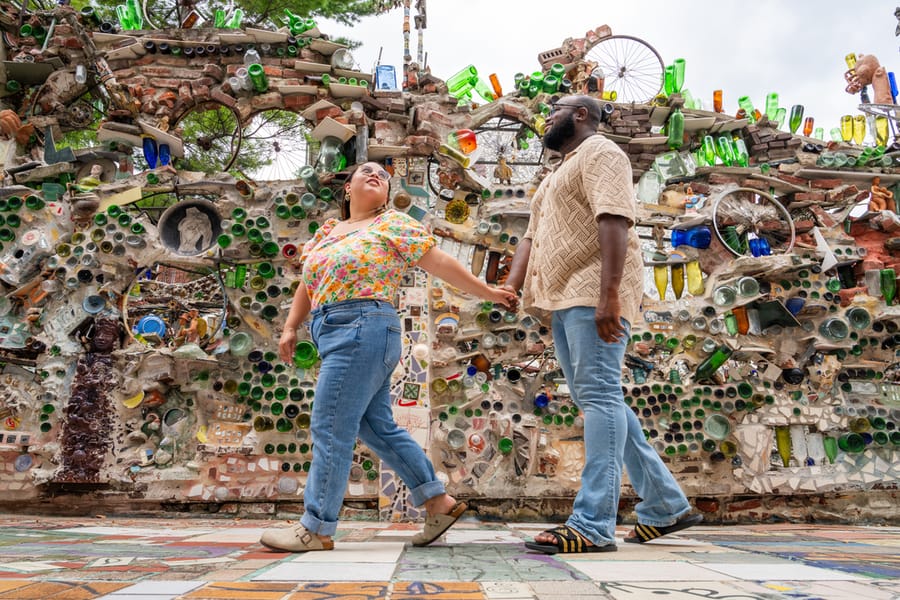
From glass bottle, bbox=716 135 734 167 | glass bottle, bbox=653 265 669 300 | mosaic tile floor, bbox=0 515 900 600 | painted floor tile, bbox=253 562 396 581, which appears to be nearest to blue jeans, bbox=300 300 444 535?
mosaic tile floor, bbox=0 515 900 600


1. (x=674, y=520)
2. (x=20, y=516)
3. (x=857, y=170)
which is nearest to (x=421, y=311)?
(x=674, y=520)

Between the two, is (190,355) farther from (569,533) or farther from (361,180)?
(569,533)

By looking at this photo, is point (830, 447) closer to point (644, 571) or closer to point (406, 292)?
point (406, 292)

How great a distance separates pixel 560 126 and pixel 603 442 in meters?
1.47

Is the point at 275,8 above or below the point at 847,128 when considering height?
above

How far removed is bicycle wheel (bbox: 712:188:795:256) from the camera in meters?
5.36

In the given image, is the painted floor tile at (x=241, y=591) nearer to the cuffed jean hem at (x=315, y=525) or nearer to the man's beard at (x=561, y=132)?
the cuffed jean hem at (x=315, y=525)

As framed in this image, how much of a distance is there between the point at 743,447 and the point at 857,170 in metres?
3.07

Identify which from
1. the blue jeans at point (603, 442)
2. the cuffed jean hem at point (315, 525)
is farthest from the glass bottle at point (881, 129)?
the cuffed jean hem at point (315, 525)

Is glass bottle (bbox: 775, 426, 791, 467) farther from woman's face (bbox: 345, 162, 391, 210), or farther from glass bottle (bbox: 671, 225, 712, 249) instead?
woman's face (bbox: 345, 162, 391, 210)

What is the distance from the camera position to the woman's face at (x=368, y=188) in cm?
277

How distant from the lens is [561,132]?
291cm

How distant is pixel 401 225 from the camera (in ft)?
8.86

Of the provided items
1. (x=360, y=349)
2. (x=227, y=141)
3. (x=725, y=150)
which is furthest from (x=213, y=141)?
(x=360, y=349)
